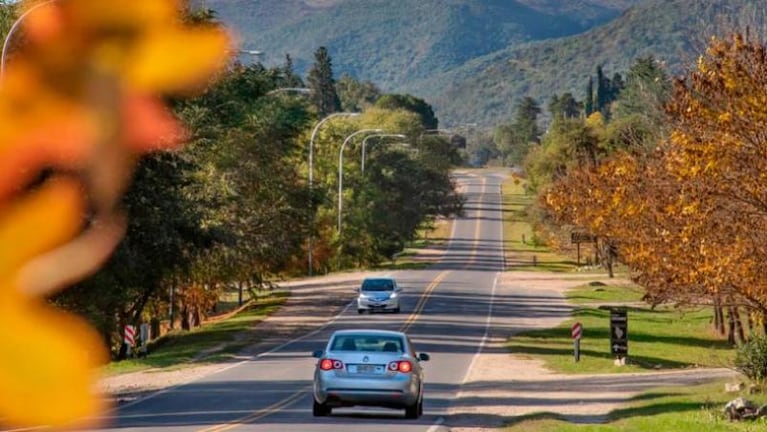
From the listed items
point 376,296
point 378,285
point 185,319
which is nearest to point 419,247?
point 185,319

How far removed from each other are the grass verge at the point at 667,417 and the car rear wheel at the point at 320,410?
3.52 m

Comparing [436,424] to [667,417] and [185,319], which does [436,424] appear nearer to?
[667,417]

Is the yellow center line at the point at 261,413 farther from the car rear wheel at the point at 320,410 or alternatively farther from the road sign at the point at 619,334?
the road sign at the point at 619,334

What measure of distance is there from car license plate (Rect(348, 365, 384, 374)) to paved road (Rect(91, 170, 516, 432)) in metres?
0.96

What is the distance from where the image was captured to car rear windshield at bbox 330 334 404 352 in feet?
91.0

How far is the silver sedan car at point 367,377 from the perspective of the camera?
27.0 metres

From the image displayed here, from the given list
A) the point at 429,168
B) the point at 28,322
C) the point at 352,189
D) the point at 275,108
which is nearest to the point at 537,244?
the point at 429,168

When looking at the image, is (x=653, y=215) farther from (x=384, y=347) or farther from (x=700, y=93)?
(x=384, y=347)

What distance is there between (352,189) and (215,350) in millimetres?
59033

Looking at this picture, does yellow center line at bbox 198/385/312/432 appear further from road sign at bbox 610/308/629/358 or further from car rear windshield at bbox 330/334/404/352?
road sign at bbox 610/308/629/358

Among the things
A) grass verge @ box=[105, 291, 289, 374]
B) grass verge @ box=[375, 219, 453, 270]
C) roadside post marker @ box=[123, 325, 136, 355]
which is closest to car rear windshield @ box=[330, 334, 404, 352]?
grass verge @ box=[105, 291, 289, 374]

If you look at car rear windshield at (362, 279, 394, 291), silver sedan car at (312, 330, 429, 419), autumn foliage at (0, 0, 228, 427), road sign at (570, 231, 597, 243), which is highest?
autumn foliage at (0, 0, 228, 427)

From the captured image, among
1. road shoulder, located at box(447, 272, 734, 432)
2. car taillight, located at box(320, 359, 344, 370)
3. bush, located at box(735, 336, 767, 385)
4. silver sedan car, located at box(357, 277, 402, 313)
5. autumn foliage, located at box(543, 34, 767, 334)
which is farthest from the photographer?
silver sedan car, located at box(357, 277, 402, 313)

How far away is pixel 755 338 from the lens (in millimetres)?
32969
